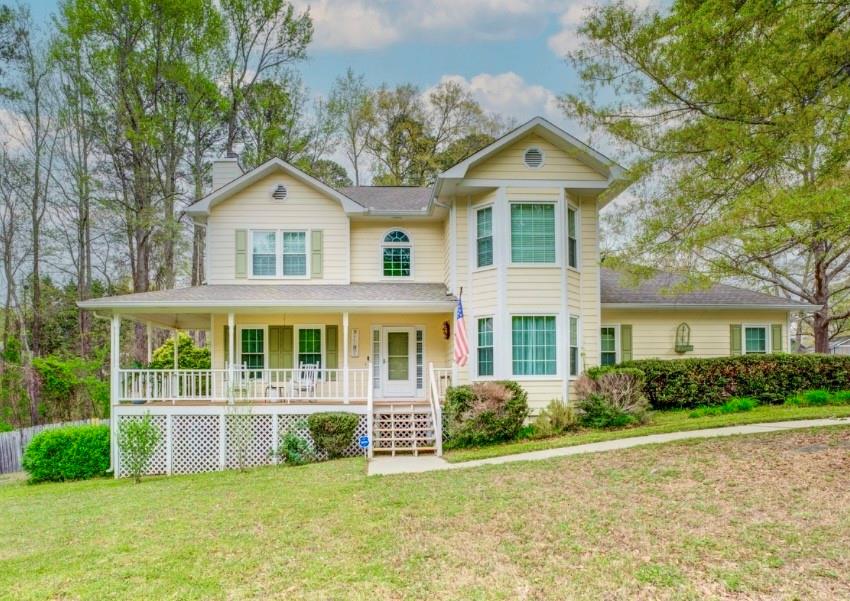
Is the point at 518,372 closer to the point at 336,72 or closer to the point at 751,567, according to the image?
the point at 751,567

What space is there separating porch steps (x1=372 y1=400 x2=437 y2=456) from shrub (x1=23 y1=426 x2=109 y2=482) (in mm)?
6059

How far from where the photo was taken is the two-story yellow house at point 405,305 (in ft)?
44.1

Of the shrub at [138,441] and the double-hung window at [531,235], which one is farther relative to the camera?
the double-hung window at [531,235]

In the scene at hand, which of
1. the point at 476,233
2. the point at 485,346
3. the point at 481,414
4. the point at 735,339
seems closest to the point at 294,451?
the point at 481,414

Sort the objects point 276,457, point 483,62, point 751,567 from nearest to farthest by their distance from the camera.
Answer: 1. point 751,567
2. point 276,457
3. point 483,62

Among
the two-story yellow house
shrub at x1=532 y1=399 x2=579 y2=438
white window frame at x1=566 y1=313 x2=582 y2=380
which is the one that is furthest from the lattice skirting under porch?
white window frame at x1=566 y1=313 x2=582 y2=380

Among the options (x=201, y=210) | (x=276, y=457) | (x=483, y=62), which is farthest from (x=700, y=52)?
(x=483, y=62)

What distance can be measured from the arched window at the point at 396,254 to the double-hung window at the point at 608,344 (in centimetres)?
553

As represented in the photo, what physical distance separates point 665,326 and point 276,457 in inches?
419

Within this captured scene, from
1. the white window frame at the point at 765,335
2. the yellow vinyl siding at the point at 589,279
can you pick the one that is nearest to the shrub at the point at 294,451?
the yellow vinyl siding at the point at 589,279

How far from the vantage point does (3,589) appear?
545 centimetres

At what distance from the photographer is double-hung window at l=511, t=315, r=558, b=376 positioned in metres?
13.9

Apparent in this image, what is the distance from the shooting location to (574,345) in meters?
14.4

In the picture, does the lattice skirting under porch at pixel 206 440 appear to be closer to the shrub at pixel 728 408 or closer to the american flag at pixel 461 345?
the american flag at pixel 461 345
